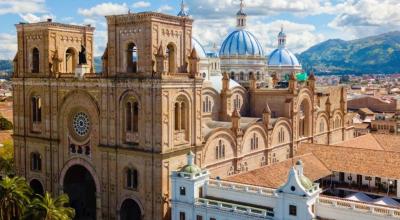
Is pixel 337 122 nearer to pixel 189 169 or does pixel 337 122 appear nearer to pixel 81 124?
pixel 189 169

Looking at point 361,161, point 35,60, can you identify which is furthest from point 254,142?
point 35,60

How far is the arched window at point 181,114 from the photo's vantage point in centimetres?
4934

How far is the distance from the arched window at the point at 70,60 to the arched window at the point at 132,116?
44.0 ft

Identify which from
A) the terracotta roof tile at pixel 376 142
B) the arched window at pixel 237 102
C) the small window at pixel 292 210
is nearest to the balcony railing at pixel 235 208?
the small window at pixel 292 210

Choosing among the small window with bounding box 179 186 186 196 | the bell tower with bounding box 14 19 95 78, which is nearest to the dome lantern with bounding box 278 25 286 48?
the bell tower with bounding box 14 19 95 78

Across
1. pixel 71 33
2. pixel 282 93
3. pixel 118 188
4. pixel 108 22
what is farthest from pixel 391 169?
pixel 71 33

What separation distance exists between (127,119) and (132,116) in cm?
72

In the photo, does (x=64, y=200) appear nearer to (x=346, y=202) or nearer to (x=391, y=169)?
(x=346, y=202)

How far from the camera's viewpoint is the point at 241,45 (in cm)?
9112

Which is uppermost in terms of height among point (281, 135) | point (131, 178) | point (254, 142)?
point (281, 135)

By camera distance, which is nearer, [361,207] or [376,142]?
[361,207]

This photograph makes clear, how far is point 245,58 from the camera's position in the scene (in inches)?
3516

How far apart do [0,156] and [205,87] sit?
29.3 m

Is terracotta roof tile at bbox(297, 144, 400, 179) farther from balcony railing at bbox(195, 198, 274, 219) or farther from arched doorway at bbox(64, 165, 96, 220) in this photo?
arched doorway at bbox(64, 165, 96, 220)
